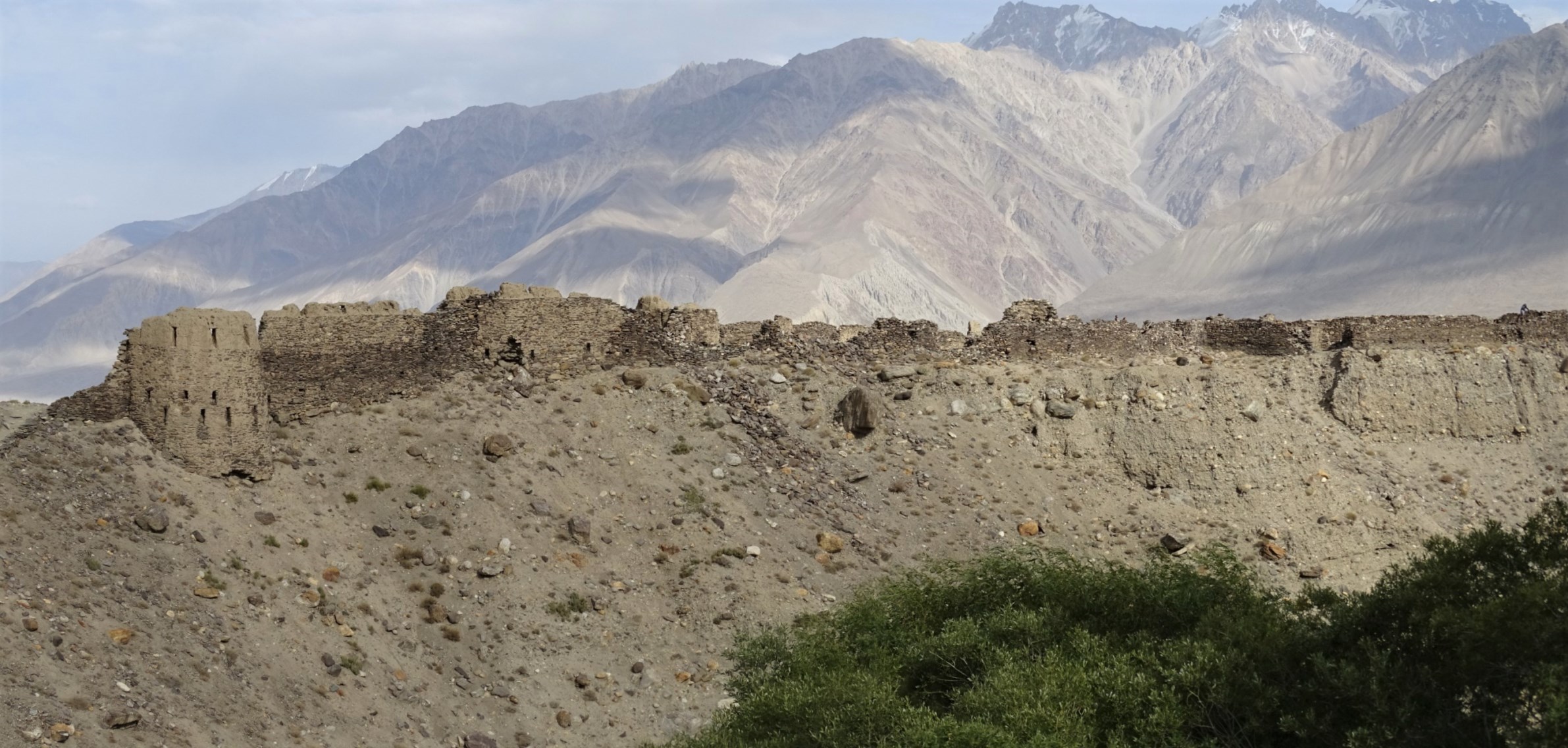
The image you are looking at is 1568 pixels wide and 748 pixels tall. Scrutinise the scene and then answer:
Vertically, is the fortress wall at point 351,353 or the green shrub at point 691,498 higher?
the fortress wall at point 351,353

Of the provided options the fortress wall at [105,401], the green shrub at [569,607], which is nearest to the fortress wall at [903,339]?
the green shrub at [569,607]

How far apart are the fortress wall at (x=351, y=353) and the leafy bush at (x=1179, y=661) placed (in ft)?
35.6

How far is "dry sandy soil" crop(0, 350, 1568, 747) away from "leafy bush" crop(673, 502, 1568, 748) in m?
3.52

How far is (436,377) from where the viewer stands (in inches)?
1426

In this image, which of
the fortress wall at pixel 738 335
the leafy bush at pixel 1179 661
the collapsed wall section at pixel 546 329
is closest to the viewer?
the leafy bush at pixel 1179 661

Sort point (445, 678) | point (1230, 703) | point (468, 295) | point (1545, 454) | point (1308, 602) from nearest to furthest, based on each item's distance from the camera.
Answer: point (1230, 703) → point (1308, 602) → point (445, 678) → point (468, 295) → point (1545, 454)

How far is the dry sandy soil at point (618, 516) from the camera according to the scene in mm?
25719

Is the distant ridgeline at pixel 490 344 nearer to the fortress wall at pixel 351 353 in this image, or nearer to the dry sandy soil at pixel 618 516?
the fortress wall at pixel 351 353

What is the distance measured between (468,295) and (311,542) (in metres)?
10.5

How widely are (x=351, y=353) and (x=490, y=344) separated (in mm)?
3438

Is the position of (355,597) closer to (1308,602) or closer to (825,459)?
(825,459)

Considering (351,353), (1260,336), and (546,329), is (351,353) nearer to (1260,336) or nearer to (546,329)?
(546,329)

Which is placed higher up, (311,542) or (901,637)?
(311,542)

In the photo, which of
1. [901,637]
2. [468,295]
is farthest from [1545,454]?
[468,295]
